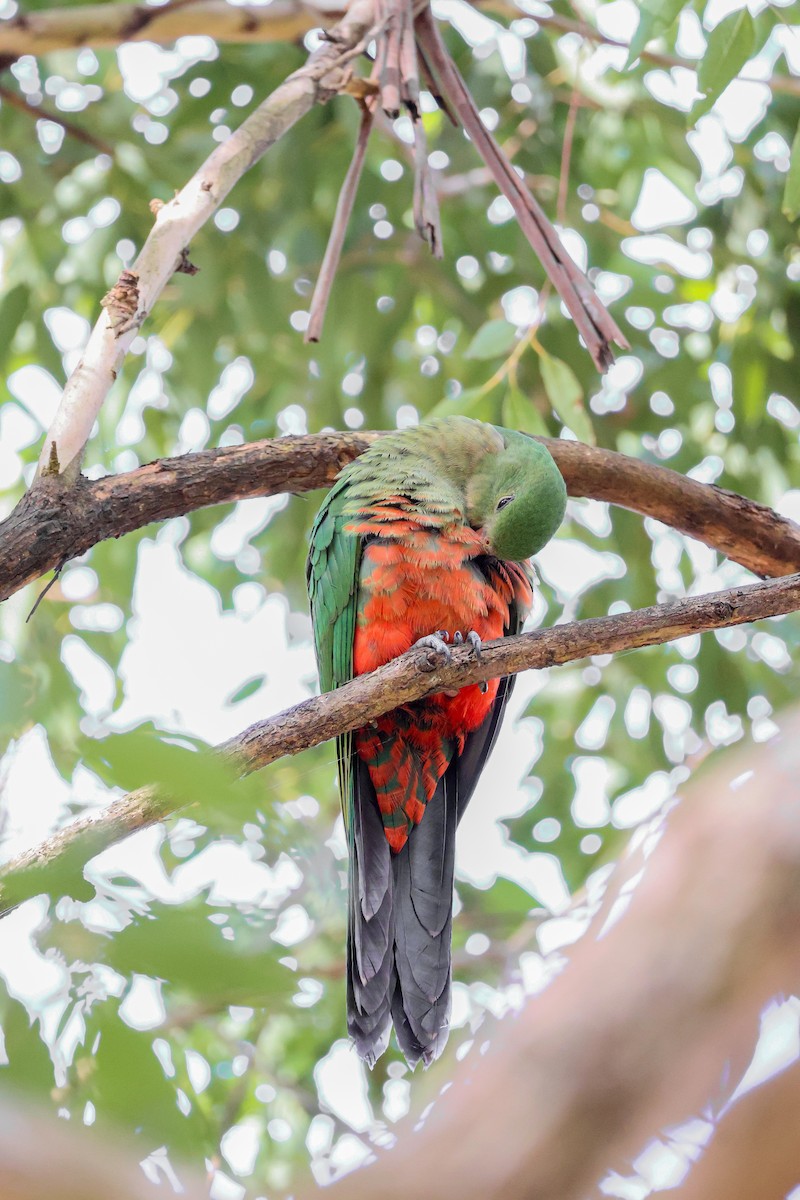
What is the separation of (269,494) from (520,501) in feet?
2.37

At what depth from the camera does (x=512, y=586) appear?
335 cm

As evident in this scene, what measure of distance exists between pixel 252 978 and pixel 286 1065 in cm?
432

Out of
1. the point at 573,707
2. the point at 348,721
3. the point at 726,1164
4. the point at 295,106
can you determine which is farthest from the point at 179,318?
the point at 726,1164

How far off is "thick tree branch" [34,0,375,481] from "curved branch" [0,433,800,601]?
11 cm

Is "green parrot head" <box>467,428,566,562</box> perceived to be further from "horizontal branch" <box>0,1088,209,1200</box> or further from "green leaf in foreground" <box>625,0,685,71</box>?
"horizontal branch" <box>0,1088,209,1200</box>

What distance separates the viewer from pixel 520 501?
3129 millimetres

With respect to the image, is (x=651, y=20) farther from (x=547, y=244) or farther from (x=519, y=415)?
(x=519, y=415)

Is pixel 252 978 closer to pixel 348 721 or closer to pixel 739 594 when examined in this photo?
pixel 348 721

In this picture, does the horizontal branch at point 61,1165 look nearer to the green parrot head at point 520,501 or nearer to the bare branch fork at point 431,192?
the bare branch fork at point 431,192

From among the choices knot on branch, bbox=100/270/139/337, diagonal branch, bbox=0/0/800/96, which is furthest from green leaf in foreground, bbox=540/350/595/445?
knot on branch, bbox=100/270/139/337

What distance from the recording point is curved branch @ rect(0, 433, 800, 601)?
7.48 feet

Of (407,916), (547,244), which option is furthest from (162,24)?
(407,916)

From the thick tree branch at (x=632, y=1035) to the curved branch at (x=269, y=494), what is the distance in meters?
1.85

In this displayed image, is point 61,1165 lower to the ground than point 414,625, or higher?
lower
